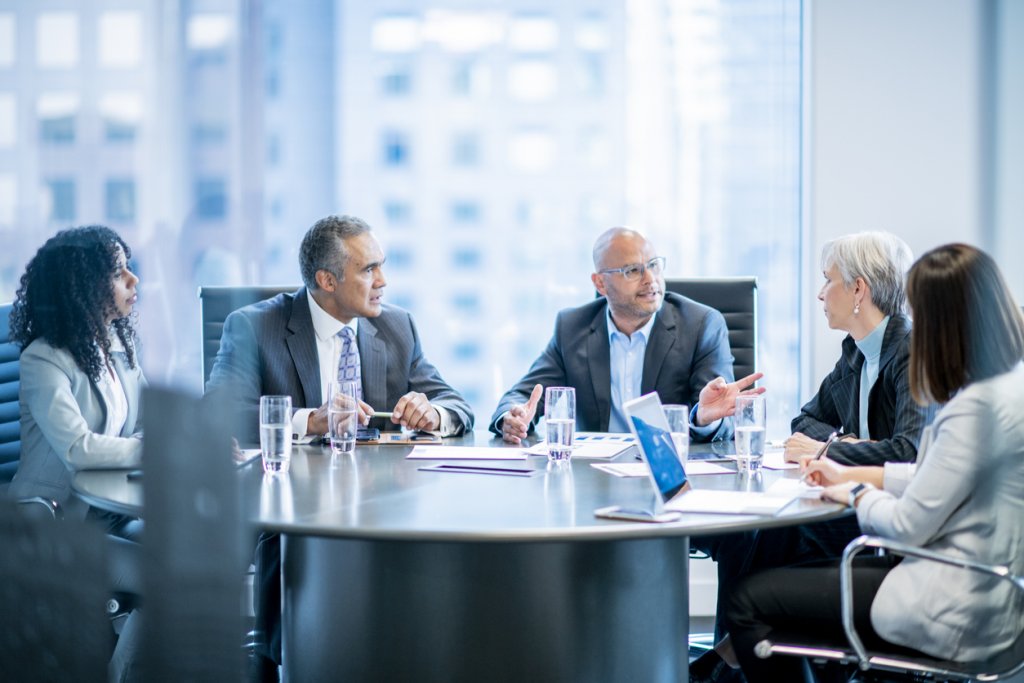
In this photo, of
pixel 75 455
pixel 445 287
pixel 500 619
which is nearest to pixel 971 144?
pixel 445 287

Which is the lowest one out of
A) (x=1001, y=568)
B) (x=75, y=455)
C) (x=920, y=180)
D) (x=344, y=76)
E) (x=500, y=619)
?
(x=500, y=619)

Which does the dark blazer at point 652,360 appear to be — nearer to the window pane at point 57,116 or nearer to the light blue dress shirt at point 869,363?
the light blue dress shirt at point 869,363

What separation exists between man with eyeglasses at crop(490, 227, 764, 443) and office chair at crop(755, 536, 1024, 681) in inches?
52.0

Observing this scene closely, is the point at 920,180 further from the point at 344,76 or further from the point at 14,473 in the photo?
the point at 14,473

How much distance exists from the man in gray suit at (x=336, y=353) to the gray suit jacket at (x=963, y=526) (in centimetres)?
134

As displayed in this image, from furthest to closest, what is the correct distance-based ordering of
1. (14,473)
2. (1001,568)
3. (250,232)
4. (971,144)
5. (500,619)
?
(971,144) < (14,473) < (500,619) < (1001,568) < (250,232)

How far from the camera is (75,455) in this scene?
222 cm

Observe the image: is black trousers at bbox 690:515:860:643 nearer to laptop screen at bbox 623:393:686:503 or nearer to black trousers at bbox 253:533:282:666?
laptop screen at bbox 623:393:686:503

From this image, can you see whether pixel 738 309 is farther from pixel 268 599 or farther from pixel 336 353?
pixel 268 599

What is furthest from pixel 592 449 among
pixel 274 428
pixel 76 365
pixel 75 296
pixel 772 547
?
pixel 75 296

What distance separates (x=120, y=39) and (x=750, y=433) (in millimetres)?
1642

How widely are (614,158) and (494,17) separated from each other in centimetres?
77

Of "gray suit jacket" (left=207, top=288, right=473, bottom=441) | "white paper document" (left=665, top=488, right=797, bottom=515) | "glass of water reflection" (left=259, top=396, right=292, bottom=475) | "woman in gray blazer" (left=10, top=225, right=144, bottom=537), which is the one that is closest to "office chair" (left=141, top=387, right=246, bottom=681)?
"woman in gray blazer" (left=10, top=225, right=144, bottom=537)

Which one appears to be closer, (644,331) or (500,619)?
(500,619)
